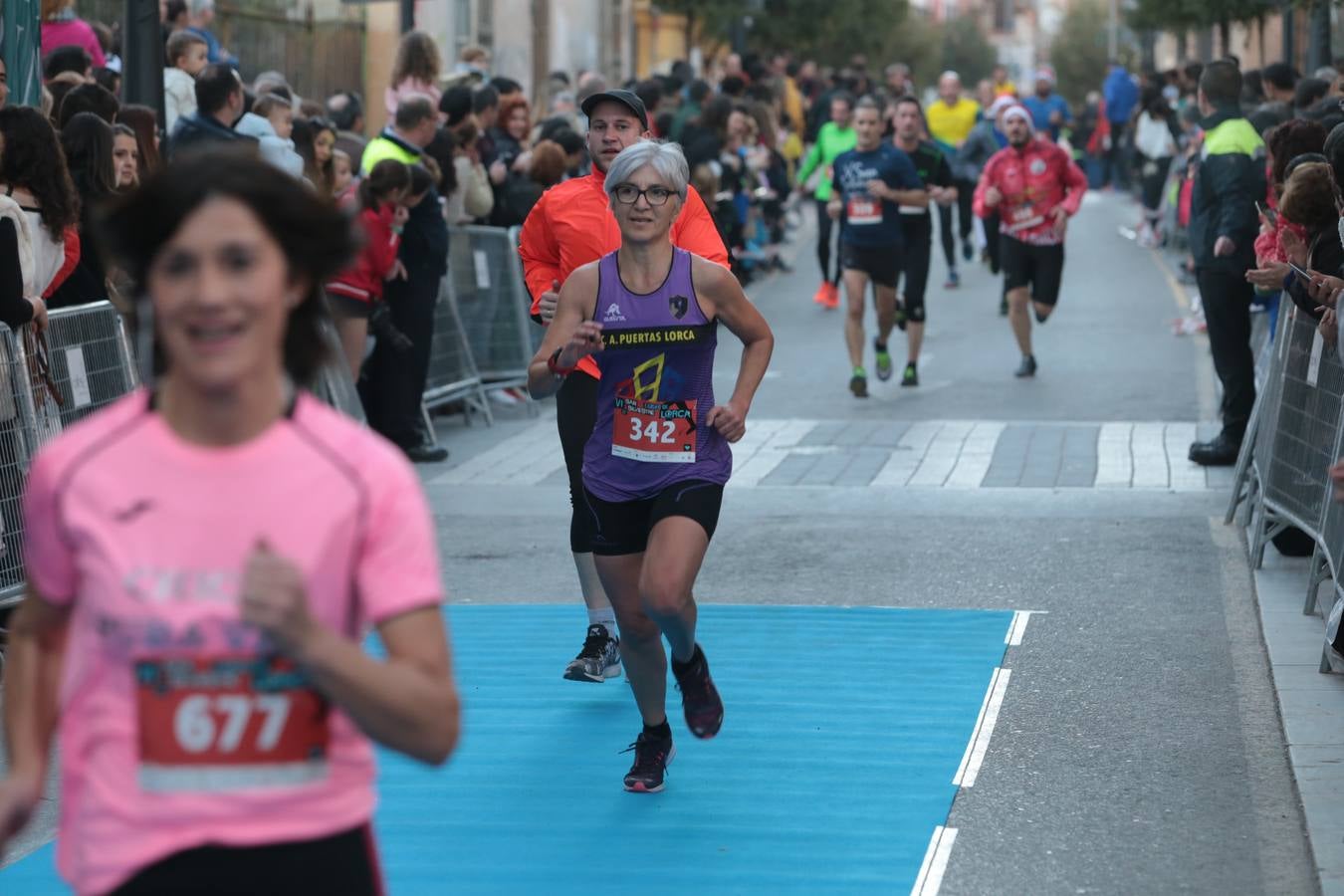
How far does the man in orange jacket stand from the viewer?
709 centimetres

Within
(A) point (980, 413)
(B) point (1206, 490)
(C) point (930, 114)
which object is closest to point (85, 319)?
(B) point (1206, 490)

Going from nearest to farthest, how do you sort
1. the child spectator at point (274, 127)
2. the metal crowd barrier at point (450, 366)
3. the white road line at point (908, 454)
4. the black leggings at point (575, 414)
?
the black leggings at point (575, 414) → the child spectator at point (274, 127) → the white road line at point (908, 454) → the metal crowd barrier at point (450, 366)

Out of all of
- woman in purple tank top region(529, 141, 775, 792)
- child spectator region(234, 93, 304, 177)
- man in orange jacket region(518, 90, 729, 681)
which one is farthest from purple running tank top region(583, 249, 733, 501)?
child spectator region(234, 93, 304, 177)

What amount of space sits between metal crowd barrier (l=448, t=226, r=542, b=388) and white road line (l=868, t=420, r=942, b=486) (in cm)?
282

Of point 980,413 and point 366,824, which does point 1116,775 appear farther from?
point 980,413

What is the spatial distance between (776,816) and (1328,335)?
2873mm

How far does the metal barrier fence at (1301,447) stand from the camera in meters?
7.86

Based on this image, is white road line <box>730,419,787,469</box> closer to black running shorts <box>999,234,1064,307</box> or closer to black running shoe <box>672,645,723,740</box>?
black running shorts <box>999,234,1064,307</box>

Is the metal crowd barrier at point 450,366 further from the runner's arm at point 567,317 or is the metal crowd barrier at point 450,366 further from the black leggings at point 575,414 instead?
the runner's arm at point 567,317

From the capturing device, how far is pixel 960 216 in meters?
25.7

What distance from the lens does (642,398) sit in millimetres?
5926

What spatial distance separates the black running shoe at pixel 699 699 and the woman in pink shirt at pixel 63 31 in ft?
28.5

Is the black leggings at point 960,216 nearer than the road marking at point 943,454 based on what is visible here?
No

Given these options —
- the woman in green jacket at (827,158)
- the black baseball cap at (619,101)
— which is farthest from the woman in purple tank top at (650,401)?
the woman in green jacket at (827,158)
